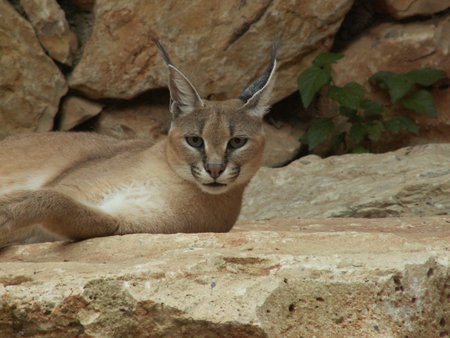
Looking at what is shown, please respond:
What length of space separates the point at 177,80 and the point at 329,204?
1862 millimetres

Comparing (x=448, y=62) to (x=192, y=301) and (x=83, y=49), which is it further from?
(x=192, y=301)

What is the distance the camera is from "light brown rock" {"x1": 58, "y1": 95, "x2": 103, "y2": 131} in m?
7.24

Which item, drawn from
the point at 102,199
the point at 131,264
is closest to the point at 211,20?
the point at 102,199

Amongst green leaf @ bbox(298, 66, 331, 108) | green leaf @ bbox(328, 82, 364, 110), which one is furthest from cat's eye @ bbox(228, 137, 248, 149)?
green leaf @ bbox(328, 82, 364, 110)

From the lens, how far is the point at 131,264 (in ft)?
11.8

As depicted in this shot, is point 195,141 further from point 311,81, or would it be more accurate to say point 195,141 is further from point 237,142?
point 311,81

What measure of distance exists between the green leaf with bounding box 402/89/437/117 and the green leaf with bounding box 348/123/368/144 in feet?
1.17

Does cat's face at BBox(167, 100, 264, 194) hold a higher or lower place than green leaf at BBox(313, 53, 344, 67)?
higher

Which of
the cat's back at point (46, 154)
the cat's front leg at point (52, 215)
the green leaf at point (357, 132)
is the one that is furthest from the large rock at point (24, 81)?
the cat's front leg at point (52, 215)

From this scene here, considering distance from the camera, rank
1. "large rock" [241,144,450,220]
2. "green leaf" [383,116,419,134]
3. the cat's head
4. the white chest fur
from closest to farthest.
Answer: the white chest fur
the cat's head
"large rock" [241,144,450,220]
"green leaf" [383,116,419,134]

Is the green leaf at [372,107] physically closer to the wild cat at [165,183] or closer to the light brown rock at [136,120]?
the light brown rock at [136,120]

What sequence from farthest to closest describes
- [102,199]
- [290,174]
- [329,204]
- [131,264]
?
[290,174], [329,204], [102,199], [131,264]

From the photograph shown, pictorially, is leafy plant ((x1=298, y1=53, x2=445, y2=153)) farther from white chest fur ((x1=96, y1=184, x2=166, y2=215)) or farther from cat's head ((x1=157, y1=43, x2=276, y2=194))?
white chest fur ((x1=96, y1=184, x2=166, y2=215))

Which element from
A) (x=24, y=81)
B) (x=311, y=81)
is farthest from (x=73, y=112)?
(x=311, y=81)
